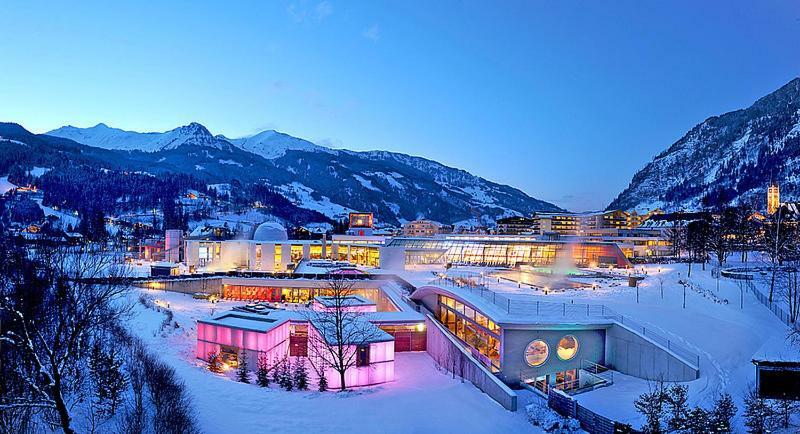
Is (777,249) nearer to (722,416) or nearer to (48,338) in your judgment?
(722,416)

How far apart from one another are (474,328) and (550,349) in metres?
4.02

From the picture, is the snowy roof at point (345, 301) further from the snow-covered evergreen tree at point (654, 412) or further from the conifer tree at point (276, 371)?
the snow-covered evergreen tree at point (654, 412)

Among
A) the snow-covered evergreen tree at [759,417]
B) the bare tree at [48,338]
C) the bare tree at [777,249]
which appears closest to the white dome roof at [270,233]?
the bare tree at [48,338]

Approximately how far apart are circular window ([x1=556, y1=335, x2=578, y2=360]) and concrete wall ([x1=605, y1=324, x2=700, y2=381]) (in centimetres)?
143

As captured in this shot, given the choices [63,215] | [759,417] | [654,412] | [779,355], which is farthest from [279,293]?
[63,215]

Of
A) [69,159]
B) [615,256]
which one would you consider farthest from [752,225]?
[69,159]

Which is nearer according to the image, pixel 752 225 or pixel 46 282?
pixel 46 282

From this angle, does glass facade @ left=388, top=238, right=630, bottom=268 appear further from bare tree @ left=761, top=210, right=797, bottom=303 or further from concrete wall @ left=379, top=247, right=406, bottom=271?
bare tree @ left=761, top=210, right=797, bottom=303

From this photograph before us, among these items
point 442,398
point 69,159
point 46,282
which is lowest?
point 442,398

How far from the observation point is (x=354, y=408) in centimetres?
Result: 1419

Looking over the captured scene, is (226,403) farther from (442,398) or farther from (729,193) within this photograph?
(729,193)

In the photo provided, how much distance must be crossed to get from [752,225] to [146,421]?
234 ft

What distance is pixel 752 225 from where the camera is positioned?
6009 cm

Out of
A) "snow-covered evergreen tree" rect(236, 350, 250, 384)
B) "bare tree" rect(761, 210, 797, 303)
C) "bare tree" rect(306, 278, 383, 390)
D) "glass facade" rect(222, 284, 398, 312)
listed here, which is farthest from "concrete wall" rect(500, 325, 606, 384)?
"glass facade" rect(222, 284, 398, 312)
